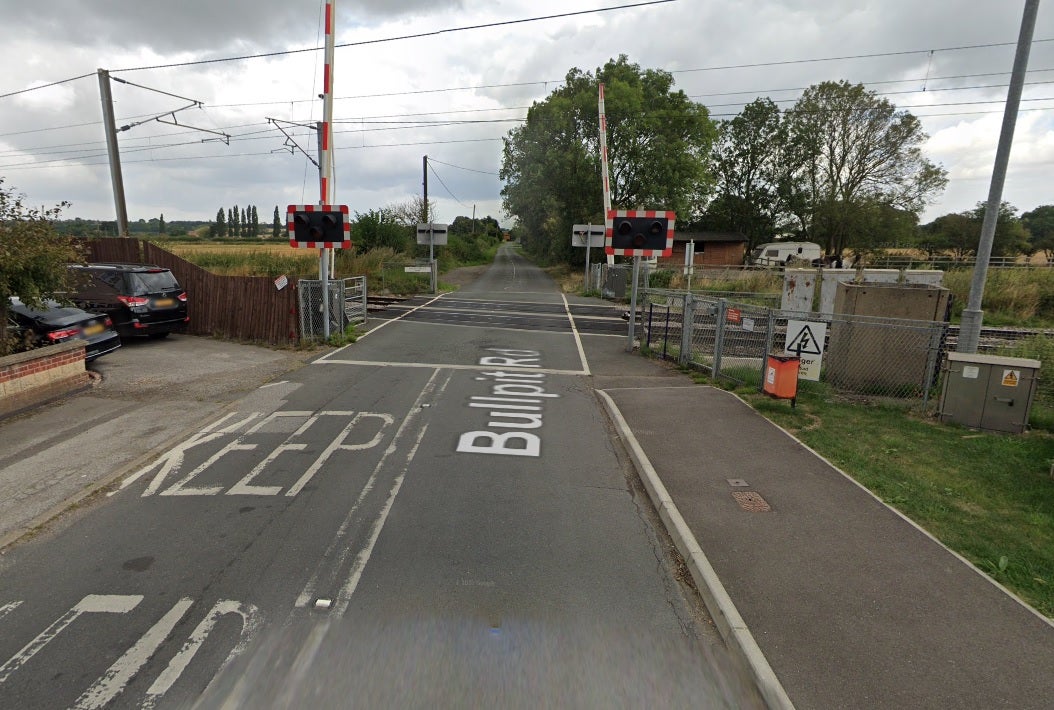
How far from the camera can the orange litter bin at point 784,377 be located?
8.59 meters

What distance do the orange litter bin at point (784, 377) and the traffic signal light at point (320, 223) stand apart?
31.0 feet

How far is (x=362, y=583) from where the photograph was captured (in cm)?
398

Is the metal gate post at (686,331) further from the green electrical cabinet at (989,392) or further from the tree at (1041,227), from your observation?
the tree at (1041,227)

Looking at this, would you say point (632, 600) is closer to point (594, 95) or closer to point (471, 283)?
point (471, 283)

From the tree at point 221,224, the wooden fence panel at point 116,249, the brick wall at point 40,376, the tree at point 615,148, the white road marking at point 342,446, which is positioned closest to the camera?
the white road marking at point 342,446

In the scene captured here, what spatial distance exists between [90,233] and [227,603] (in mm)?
19929

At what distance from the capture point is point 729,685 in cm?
314

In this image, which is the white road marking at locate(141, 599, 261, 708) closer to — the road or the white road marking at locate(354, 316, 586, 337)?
the road

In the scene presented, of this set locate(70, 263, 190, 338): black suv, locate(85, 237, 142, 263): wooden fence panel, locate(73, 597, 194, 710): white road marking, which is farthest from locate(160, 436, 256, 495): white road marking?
locate(85, 237, 142, 263): wooden fence panel

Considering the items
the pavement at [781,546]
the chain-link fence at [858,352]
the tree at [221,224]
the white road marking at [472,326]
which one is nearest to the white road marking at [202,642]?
the pavement at [781,546]

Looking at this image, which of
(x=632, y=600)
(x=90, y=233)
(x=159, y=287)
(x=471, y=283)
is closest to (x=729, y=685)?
(x=632, y=600)

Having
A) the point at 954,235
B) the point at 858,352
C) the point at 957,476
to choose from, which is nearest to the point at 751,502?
the point at 957,476

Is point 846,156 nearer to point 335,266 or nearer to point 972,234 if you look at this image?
point 972,234

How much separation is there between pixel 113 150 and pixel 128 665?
2130cm
